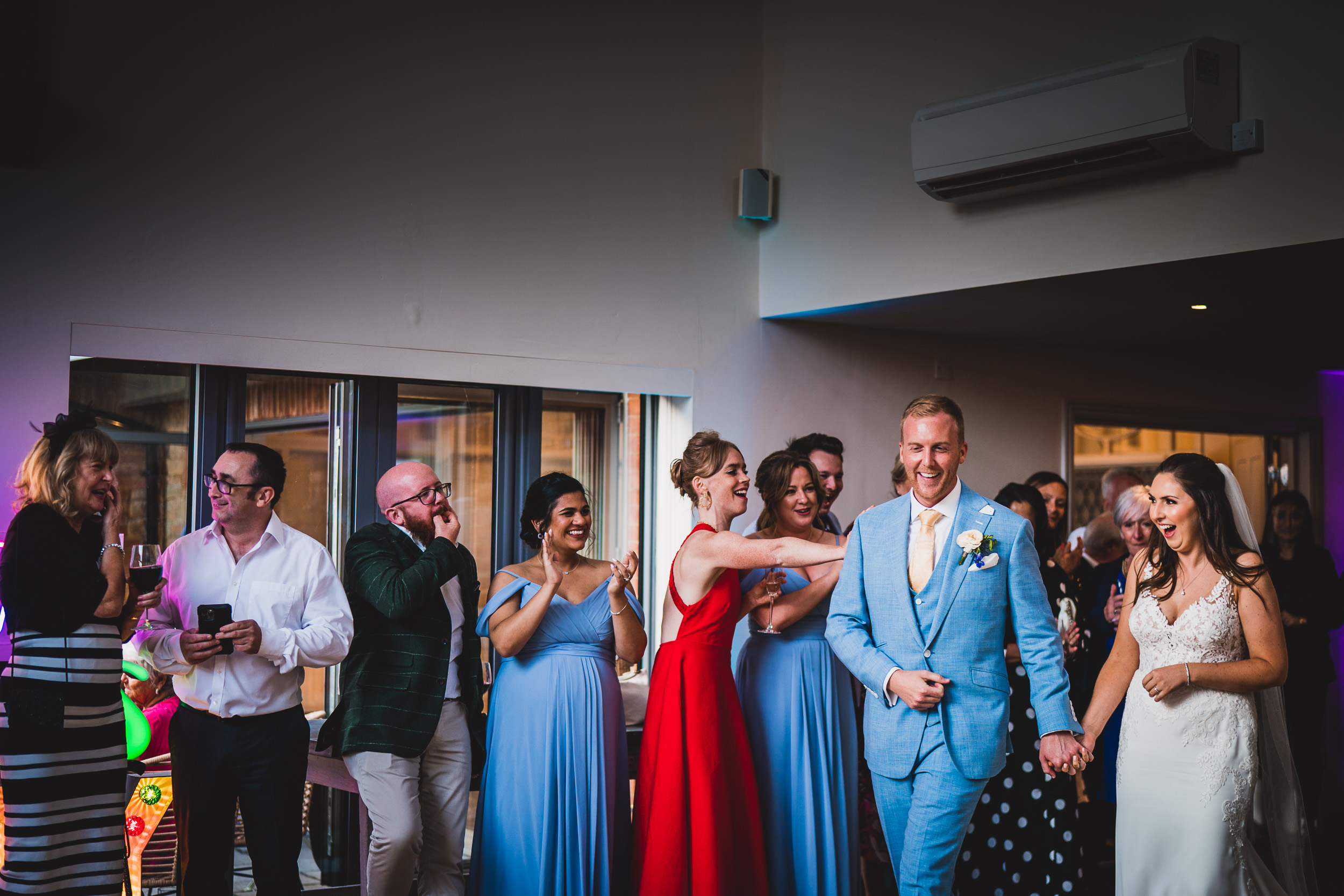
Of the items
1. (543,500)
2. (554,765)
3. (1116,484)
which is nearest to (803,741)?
(554,765)

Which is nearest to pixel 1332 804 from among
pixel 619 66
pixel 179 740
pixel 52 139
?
pixel 619 66

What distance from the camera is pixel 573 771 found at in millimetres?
3850

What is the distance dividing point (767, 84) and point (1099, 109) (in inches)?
83.7

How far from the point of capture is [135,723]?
414cm

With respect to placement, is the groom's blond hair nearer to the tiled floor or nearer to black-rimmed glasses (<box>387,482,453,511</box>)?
black-rimmed glasses (<box>387,482,453,511</box>)

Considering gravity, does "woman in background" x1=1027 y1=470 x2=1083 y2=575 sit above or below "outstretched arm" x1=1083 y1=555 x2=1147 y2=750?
above

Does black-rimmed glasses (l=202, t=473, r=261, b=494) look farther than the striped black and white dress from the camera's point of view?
Yes

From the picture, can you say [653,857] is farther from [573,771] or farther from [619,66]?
[619,66]

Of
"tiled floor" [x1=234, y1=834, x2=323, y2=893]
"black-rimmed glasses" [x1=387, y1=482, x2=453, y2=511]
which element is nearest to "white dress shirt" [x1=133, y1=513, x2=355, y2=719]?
"black-rimmed glasses" [x1=387, y1=482, x2=453, y2=511]

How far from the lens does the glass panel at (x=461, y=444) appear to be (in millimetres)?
5051

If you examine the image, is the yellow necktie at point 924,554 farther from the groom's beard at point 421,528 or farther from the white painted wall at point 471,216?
the white painted wall at point 471,216

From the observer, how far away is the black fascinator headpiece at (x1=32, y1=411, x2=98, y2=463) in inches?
130

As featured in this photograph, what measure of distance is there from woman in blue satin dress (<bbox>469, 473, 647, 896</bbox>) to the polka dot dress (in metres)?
1.50

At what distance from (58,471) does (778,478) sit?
8.01ft
